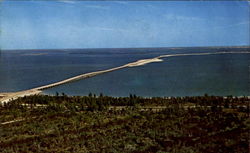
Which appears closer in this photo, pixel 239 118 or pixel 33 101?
pixel 239 118

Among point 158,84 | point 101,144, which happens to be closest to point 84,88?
point 158,84

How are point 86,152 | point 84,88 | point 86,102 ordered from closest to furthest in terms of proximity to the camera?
1. point 86,152
2. point 86,102
3. point 84,88

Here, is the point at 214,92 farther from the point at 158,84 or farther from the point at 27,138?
the point at 27,138

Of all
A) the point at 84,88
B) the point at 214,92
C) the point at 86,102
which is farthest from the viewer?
the point at 84,88

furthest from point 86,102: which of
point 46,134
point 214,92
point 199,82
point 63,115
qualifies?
point 199,82

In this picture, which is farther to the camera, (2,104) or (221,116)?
(2,104)

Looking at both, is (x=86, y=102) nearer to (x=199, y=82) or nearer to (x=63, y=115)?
(x=63, y=115)
